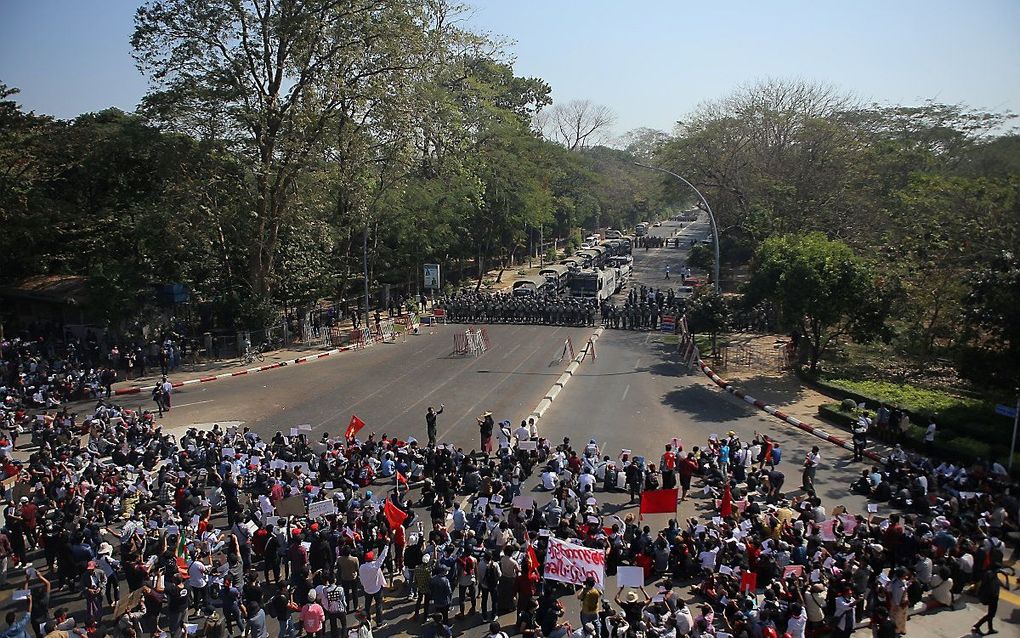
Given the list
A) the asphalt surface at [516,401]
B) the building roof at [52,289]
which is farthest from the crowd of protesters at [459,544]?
the building roof at [52,289]

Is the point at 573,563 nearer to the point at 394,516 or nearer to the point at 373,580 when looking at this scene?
the point at 373,580

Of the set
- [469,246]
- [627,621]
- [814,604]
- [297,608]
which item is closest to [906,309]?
[814,604]

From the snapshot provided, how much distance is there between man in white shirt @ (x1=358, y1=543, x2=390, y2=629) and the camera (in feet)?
39.3

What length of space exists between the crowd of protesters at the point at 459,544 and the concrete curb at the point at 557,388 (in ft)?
19.3

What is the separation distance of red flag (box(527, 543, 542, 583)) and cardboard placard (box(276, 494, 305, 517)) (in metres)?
5.10

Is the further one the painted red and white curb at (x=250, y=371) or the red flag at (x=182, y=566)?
the painted red and white curb at (x=250, y=371)

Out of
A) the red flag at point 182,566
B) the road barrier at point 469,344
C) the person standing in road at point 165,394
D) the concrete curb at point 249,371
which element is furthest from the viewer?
the road barrier at point 469,344

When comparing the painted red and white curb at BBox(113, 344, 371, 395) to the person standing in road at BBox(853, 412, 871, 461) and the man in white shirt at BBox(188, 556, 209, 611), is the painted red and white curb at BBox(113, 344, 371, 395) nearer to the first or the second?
the man in white shirt at BBox(188, 556, 209, 611)

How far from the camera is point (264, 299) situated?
114 feet

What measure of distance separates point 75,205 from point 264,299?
12.0m

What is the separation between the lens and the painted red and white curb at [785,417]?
2214cm

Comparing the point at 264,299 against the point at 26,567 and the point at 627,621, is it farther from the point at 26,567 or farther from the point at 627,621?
the point at 627,621

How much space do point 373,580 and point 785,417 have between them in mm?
17733

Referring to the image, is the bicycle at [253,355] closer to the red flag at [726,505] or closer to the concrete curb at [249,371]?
the concrete curb at [249,371]
